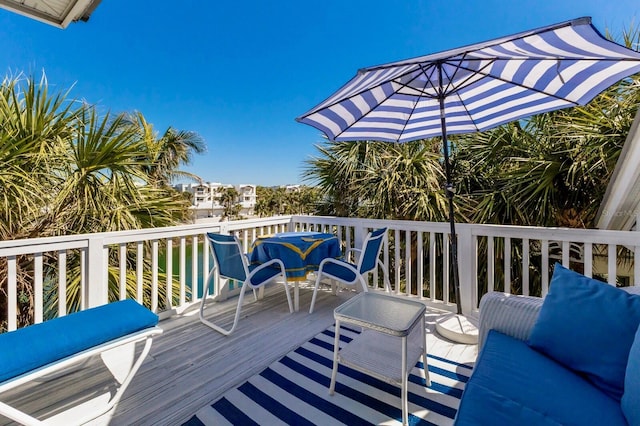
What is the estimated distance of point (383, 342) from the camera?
79.5 inches

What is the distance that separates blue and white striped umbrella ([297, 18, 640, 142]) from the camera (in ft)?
5.87

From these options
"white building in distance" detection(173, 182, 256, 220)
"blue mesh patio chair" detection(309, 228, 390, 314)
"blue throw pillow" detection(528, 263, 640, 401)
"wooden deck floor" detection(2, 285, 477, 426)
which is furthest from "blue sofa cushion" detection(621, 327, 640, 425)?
"white building in distance" detection(173, 182, 256, 220)

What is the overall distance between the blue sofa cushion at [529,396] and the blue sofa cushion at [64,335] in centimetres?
→ 182

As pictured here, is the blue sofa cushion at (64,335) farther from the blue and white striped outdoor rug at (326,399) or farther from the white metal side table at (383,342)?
the white metal side table at (383,342)

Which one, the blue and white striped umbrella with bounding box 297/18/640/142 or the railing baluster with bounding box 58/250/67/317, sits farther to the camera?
the railing baluster with bounding box 58/250/67/317

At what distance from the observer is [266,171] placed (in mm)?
32875

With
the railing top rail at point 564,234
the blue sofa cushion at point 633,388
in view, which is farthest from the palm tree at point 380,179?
the blue sofa cushion at point 633,388

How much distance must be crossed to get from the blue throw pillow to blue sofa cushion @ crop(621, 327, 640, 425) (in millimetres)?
128

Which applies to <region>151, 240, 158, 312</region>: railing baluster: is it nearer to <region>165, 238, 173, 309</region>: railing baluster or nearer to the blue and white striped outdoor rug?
<region>165, 238, 173, 309</region>: railing baluster

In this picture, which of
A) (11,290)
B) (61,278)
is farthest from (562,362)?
(11,290)

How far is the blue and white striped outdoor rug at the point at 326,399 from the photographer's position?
1.68 metres

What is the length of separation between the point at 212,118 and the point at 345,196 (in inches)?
795

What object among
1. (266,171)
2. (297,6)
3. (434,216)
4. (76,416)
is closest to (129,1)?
(297,6)

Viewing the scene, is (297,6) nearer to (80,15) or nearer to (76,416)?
(80,15)
